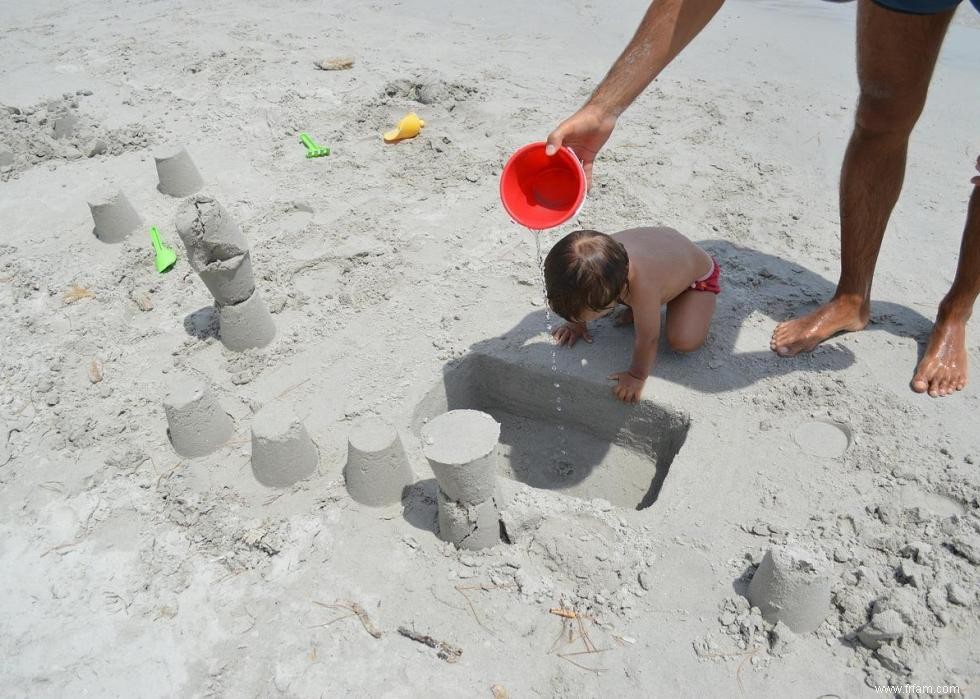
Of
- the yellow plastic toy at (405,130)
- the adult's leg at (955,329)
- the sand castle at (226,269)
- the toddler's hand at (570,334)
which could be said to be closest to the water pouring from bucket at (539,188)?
the toddler's hand at (570,334)

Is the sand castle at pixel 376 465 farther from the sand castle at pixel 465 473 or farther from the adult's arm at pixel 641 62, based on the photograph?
the adult's arm at pixel 641 62

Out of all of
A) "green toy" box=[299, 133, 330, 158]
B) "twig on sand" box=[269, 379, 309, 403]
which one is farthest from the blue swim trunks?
"green toy" box=[299, 133, 330, 158]

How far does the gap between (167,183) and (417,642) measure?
3675 mm

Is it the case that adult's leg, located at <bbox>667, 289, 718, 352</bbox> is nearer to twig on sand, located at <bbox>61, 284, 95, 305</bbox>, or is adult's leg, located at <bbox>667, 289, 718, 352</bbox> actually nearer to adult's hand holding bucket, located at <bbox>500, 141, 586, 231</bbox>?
adult's hand holding bucket, located at <bbox>500, 141, 586, 231</bbox>

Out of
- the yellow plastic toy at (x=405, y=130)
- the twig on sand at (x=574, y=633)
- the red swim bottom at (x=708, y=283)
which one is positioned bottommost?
the twig on sand at (x=574, y=633)

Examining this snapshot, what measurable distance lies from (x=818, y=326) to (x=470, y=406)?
158 centimetres

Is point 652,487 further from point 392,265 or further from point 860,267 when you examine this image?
point 392,265

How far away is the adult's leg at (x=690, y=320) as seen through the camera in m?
2.91

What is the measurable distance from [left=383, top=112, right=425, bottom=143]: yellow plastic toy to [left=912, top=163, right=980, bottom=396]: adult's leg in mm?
3324

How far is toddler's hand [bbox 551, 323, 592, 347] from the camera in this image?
3082 mm

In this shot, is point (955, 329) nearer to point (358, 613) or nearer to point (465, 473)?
point (465, 473)

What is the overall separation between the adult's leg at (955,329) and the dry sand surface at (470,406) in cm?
8

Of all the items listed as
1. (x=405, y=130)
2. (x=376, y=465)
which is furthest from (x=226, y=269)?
(x=405, y=130)

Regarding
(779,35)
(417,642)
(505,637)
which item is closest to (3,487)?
(417,642)
